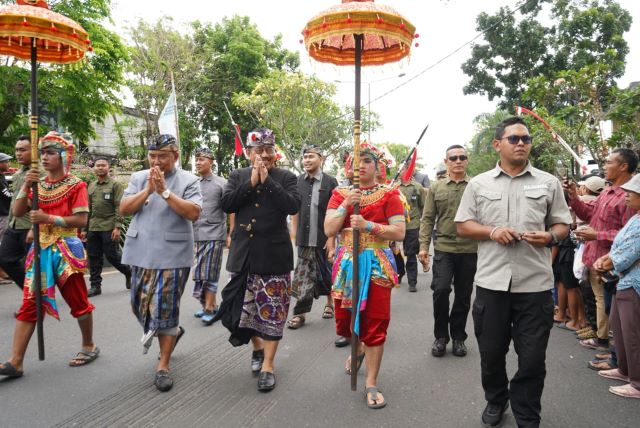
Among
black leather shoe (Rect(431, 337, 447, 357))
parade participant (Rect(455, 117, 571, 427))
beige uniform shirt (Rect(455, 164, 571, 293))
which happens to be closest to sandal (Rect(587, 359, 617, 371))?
black leather shoe (Rect(431, 337, 447, 357))

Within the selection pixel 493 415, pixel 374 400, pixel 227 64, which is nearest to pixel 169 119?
pixel 374 400

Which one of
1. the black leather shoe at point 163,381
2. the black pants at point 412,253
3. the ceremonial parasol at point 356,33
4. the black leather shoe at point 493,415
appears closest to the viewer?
the black leather shoe at point 493,415

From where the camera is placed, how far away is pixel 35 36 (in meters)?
3.96

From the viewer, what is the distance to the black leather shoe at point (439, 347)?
15.3ft

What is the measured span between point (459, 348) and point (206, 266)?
3134 millimetres

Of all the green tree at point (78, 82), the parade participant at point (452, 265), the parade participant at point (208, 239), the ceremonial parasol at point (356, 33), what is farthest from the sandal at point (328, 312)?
the green tree at point (78, 82)

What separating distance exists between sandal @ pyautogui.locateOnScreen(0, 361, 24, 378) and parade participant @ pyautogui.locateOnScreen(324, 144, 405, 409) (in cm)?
271

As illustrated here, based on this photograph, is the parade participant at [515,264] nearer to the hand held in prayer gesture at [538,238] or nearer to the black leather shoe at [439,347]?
the hand held in prayer gesture at [538,238]

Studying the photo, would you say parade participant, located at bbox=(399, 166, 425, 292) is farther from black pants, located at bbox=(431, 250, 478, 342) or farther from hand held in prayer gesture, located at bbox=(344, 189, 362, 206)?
hand held in prayer gesture, located at bbox=(344, 189, 362, 206)

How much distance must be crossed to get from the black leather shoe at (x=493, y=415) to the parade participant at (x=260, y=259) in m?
1.70

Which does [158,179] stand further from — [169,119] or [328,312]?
[169,119]

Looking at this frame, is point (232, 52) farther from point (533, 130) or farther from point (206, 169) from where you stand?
point (206, 169)

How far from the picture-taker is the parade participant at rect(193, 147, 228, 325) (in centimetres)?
589

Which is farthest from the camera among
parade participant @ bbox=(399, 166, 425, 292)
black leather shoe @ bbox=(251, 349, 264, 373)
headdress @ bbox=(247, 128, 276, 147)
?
parade participant @ bbox=(399, 166, 425, 292)
